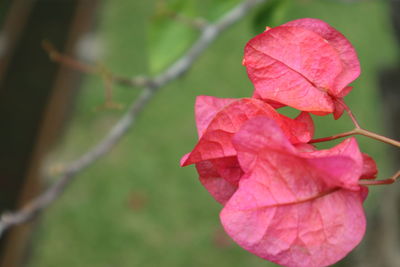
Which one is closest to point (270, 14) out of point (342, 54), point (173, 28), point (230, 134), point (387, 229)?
point (173, 28)

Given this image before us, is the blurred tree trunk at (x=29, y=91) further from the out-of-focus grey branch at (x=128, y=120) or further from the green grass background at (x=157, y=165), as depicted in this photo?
the out-of-focus grey branch at (x=128, y=120)

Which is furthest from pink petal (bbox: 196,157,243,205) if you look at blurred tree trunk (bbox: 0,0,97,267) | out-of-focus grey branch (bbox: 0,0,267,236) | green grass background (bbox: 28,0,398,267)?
blurred tree trunk (bbox: 0,0,97,267)

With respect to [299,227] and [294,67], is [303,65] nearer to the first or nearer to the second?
[294,67]

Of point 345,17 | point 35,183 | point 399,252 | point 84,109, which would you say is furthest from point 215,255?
point 345,17

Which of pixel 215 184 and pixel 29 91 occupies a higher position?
pixel 215 184

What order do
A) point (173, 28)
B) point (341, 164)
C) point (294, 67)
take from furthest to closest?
point (173, 28), point (294, 67), point (341, 164)

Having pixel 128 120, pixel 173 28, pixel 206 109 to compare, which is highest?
pixel 206 109
